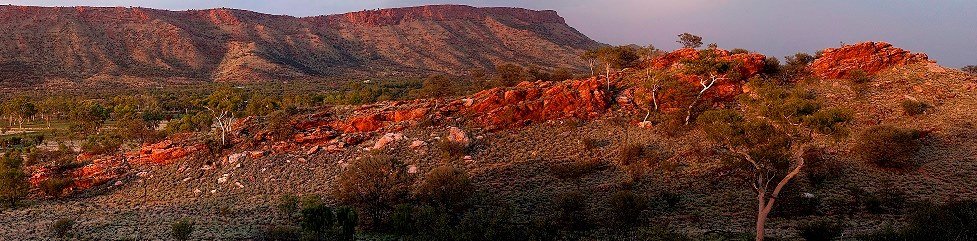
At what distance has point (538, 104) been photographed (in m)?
31.4

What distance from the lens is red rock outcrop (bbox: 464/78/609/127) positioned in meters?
30.5

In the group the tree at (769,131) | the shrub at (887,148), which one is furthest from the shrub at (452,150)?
the shrub at (887,148)

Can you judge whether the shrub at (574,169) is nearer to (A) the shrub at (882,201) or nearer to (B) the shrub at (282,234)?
(A) the shrub at (882,201)

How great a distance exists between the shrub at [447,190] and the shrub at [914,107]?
884 inches

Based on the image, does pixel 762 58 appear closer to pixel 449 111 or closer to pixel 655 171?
pixel 655 171

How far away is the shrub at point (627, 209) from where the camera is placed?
706 inches

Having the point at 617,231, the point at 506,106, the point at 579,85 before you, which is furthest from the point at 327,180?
the point at 579,85

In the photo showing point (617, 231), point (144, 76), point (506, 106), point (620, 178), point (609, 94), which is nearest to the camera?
point (617, 231)

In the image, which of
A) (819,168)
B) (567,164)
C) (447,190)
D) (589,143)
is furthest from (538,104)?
(819,168)

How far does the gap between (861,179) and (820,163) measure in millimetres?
1560

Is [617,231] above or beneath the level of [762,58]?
beneath

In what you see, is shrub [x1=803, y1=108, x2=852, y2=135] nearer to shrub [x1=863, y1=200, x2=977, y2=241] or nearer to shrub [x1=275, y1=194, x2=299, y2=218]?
shrub [x1=863, y1=200, x2=977, y2=241]

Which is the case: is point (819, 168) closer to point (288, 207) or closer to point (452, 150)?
point (452, 150)

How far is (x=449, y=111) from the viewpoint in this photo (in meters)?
31.8
